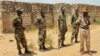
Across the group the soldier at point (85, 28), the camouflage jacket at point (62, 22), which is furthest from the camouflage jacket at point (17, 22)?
the soldier at point (85, 28)

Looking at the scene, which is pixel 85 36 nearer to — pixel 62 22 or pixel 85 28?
pixel 85 28

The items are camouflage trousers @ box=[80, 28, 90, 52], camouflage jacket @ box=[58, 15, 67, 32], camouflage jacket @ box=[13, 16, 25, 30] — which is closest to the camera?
camouflage trousers @ box=[80, 28, 90, 52]

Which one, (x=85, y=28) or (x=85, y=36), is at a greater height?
(x=85, y=28)

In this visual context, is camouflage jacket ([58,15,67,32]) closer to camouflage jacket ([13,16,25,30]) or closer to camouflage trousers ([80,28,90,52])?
camouflage jacket ([13,16,25,30])

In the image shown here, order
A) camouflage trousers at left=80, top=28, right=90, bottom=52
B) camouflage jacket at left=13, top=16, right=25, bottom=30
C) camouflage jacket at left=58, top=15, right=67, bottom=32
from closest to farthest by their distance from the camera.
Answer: camouflage trousers at left=80, top=28, right=90, bottom=52, camouflage jacket at left=13, top=16, right=25, bottom=30, camouflage jacket at left=58, top=15, right=67, bottom=32

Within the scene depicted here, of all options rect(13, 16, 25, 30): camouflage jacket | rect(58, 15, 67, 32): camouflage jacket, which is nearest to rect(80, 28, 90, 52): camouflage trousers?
rect(58, 15, 67, 32): camouflage jacket

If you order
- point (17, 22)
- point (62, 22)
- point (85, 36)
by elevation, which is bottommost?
point (85, 36)

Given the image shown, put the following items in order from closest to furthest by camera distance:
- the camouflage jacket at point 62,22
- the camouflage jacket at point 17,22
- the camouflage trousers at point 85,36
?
the camouflage trousers at point 85,36 < the camouflage jacket at point 17,22 < the camouflage jacket at point 62,22

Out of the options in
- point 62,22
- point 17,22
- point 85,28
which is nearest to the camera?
point 85,28

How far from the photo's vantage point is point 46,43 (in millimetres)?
15516

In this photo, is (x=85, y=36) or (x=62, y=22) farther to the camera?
(x=62, y=22)

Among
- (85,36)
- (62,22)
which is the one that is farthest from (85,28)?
(62,22)

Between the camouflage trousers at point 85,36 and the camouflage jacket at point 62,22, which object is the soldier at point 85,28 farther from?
the camouflage jacket at point 62,22

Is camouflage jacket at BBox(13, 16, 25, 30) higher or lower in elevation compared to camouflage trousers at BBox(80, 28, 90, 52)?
higher
